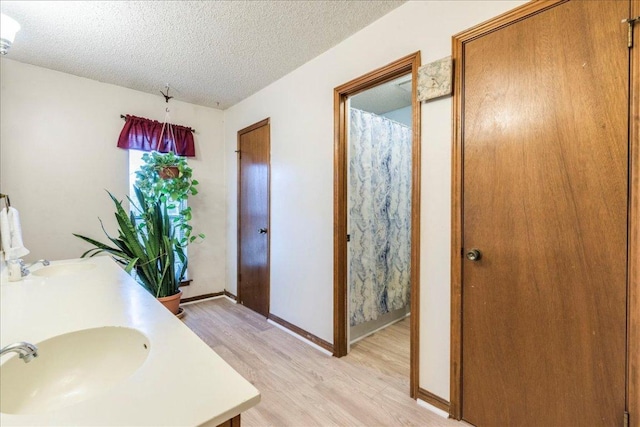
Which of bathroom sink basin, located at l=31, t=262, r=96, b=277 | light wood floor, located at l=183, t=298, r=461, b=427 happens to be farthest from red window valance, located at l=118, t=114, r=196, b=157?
light wood floor, located at l=183, t=298, r=461, b=427

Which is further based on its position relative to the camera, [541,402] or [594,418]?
[541,402]

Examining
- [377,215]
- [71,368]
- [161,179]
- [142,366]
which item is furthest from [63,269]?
[377,215]

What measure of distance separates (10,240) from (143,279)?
1360mm

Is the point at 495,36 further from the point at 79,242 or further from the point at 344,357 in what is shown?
the point at 79,242

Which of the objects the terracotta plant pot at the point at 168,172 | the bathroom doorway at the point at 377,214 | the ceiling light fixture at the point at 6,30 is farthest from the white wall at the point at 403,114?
the ceiling light fixture at the point at 6,30

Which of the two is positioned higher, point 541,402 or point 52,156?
point 52,156

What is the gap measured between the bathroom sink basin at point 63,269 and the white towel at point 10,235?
253 mm

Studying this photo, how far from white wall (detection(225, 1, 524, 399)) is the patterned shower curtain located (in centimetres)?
28

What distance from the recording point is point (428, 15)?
1.70 meters

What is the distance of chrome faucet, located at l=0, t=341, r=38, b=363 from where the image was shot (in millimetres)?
723

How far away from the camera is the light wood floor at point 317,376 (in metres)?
1.64

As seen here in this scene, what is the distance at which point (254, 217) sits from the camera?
10.9ft

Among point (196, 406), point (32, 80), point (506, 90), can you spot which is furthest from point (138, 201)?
point (506, 90)

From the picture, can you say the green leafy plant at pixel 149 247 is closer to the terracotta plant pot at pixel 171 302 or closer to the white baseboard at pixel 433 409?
the terracotta plant pot at pixel 171 302
